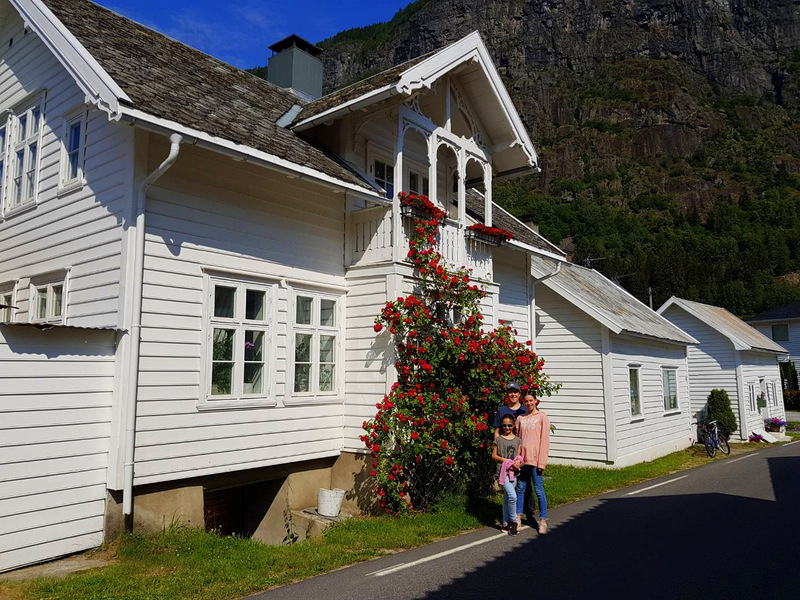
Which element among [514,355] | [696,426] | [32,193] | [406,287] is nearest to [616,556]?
[514,355]

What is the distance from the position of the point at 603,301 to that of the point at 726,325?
11597 mm

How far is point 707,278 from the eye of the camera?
96.3m

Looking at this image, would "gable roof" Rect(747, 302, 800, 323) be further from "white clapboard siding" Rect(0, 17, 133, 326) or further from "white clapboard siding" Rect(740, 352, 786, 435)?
"white clapboard siding" Rect(0, 17, 133, 326)

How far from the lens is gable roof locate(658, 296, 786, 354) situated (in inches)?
987

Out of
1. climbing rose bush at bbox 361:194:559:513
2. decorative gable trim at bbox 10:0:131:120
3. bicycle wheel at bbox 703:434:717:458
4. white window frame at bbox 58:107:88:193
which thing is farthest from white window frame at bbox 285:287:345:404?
bicycle wheel at bbox 703:434:717:458

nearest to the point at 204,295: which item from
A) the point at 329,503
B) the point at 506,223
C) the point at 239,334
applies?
the point at 239,334

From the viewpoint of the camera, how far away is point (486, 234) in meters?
12.0

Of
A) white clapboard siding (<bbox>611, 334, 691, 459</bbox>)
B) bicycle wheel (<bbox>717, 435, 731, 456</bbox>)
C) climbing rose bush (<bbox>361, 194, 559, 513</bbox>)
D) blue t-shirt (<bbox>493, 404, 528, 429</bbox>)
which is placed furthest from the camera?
bicycle wheel (<bbox>717, 435, 731, 456</bbox>)

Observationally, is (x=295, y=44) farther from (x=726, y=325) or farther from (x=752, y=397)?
(x=752, y=397)

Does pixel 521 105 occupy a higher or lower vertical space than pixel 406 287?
higher

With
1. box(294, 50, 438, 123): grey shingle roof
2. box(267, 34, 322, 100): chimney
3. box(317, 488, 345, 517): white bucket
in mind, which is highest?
box(267, 34, 322, 100): chimney

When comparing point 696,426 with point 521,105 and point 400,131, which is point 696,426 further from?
point 521,105

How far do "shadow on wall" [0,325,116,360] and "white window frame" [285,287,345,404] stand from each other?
276cm

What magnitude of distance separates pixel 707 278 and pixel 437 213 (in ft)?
320
